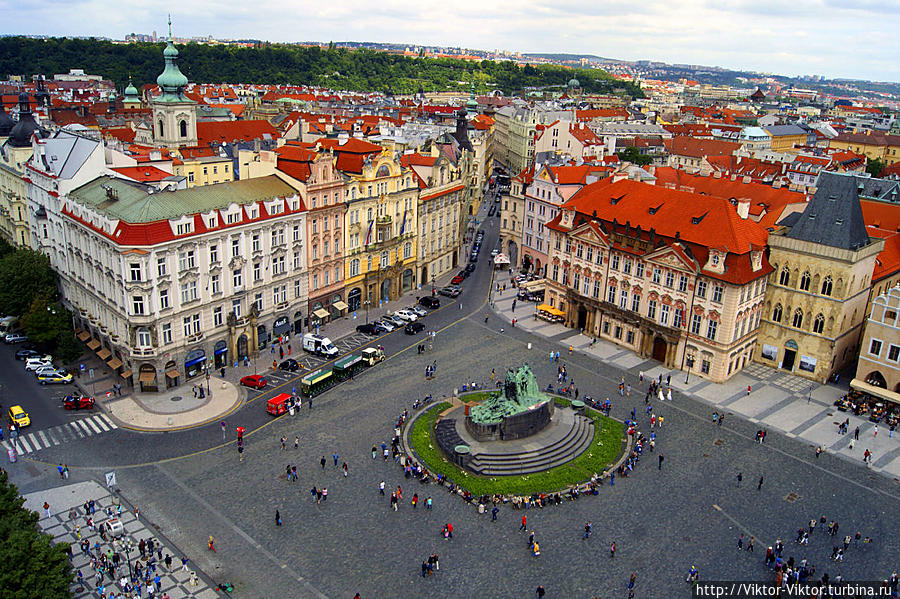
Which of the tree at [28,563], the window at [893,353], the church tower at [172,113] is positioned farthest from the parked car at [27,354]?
the window at [893,353]

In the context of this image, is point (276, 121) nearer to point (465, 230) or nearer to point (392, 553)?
point (465, 230)

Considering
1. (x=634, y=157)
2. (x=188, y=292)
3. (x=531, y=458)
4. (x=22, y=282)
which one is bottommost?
(x=531, y=458)

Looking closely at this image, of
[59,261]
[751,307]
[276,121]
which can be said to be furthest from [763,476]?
[276,121]

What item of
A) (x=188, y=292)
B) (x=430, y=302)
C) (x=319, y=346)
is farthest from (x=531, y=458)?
(x=430, y=302)

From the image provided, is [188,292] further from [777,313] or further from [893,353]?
[893,353]

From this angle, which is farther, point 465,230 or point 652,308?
point 465,230

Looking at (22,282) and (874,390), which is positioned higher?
(22,282)

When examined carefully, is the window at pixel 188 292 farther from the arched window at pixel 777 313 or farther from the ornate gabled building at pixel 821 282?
the arched window at pixel 777 313
